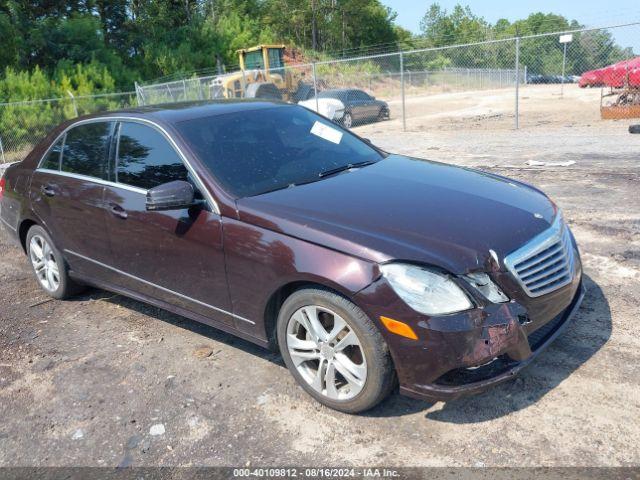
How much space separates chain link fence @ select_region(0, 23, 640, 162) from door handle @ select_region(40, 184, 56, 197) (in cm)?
1095

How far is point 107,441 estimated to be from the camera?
311cm

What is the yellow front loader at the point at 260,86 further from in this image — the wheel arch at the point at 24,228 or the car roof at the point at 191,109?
the car roof at the point at 191,109

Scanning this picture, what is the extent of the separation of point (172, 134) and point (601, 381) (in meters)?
2.95

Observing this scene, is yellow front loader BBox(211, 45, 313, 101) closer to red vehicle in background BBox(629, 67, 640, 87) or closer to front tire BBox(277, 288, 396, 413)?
red vehicle in background BBox(629, 67, 640, 87)

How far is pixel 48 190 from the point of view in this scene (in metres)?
4.78

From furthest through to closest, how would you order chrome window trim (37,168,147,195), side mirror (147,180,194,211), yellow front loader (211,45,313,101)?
yellow front loader (211,45,313,101) < chrome window trim (37,168,147,195) < side mirror (147,180,194,211)

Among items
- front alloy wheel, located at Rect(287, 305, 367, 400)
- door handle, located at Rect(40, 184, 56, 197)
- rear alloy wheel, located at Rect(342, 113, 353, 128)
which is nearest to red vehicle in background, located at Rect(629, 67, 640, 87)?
rear alloy wheel, located at Rect(342, 113, 353, 128)

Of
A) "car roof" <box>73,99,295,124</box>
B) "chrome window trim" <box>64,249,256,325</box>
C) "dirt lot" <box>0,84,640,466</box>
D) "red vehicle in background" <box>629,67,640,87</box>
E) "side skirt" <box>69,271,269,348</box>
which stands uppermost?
"car roof" <box>73,99,295,124</box>

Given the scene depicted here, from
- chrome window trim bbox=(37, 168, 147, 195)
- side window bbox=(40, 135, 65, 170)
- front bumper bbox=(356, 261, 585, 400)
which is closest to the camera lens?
front bumper bbox=(356, 261, 585, 400)

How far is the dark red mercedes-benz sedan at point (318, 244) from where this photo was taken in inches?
111

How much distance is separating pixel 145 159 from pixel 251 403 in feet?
5.98

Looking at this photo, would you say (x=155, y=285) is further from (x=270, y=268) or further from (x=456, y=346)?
(x=456, y=346)

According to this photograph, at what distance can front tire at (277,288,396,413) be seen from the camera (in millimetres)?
2908

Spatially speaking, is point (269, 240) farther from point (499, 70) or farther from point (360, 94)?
point (499, 70)
